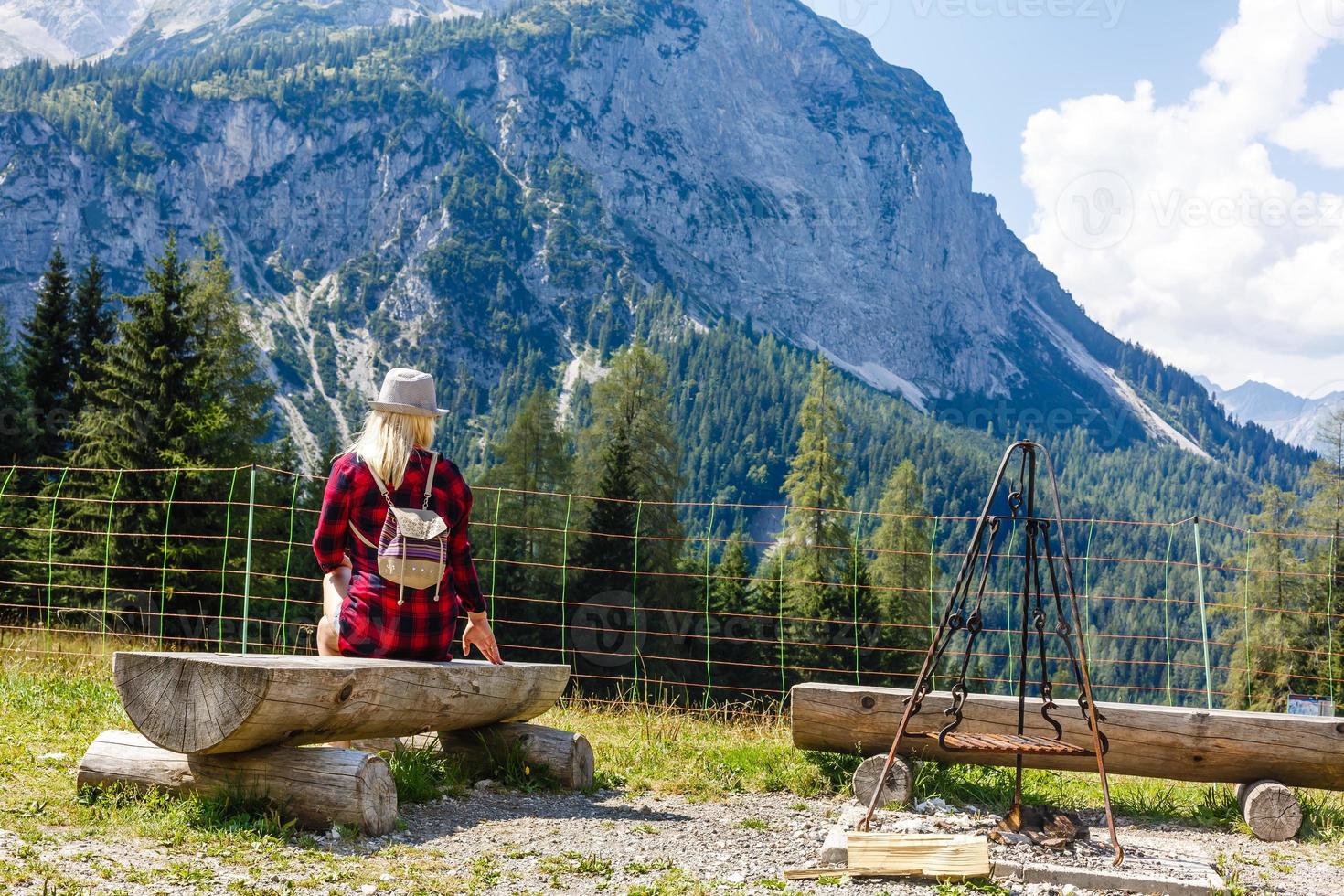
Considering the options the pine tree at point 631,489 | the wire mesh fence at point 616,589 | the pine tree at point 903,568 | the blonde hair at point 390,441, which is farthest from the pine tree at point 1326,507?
the blonde hair at point 390,441

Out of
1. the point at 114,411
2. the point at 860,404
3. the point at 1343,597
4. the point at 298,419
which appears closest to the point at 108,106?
the point at 298,419

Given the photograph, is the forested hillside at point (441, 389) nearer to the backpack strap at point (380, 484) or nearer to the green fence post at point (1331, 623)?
the green fence post at point (1331, 623)

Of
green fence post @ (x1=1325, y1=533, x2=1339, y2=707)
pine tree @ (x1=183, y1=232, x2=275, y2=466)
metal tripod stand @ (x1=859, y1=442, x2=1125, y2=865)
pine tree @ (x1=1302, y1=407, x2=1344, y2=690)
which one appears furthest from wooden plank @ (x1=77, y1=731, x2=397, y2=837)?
pine tree @ (x1=1302, y1=407, x2=1344, y2=690)

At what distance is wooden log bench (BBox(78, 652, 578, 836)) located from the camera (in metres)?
3.89

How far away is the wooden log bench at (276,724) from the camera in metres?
3.89

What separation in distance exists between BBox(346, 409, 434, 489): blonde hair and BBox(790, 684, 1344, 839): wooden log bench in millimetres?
2488

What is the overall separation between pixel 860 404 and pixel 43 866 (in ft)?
562

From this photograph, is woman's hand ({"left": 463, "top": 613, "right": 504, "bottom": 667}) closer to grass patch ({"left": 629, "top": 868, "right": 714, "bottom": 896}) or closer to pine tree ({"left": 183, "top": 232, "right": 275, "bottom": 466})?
grass patch ({"left": 629, "top": 868, "right": 714, "bottom": 896})

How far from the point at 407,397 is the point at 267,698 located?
4.92 feet

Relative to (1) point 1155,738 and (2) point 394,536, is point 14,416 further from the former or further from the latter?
(1) point 1155,738

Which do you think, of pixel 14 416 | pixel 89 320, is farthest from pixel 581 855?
pixel 89 320

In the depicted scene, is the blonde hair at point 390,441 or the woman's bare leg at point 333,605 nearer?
the blonde hair at point 390,441

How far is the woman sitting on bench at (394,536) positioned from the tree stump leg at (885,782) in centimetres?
234

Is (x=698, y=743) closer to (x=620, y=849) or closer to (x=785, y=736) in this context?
(x=785, y=736)
